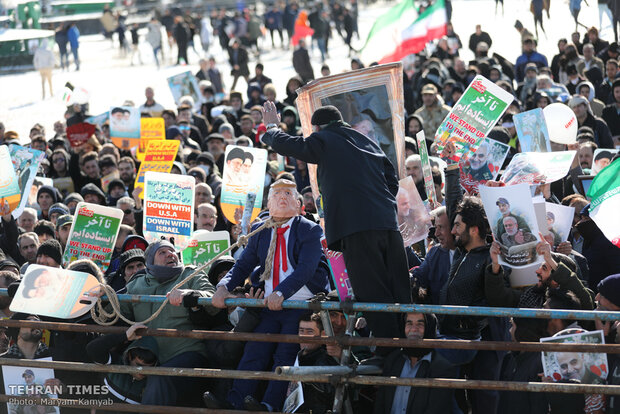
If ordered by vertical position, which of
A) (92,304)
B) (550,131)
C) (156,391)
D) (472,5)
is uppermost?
(472,5)

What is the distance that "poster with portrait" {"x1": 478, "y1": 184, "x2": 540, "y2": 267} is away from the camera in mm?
5859

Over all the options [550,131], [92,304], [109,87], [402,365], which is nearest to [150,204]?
[92,304]

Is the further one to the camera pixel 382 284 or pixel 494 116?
pixel 494 116

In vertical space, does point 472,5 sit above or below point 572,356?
above

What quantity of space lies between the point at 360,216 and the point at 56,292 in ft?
6.79

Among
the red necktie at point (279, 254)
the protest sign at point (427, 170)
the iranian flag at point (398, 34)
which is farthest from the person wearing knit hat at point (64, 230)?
the iranian flag at point (398, 34)

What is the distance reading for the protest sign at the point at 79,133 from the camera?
1459 centimetres

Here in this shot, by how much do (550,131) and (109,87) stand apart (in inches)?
905

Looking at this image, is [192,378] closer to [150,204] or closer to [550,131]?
[150,204]

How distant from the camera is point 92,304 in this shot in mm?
6262

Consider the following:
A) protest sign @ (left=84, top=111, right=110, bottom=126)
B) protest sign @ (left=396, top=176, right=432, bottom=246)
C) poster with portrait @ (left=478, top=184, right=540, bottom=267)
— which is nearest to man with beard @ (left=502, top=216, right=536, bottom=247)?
poster with portrait @ (left=478, top=184, right=540, bottom=267)

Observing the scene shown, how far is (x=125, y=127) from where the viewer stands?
1456cm

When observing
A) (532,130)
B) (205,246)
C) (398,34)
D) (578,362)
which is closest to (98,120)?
(398,34)

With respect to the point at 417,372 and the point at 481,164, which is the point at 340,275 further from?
the point at 481,164
